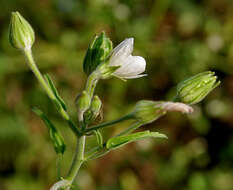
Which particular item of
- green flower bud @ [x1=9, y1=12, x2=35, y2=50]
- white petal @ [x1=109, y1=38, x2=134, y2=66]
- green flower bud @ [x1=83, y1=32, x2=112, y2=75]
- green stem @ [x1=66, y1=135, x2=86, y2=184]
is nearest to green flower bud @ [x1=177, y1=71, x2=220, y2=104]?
white petal @ [x1=109, y1=38, x2=134, y2=66]

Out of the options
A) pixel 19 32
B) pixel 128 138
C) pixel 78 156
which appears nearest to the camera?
pixel 128 138

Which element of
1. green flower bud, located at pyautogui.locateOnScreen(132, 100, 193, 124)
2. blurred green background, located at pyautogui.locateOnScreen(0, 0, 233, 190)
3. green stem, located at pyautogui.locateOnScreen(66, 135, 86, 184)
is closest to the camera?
green flower bud, located at pyautogui.locateOnScreen(132, 100, 193, 124)

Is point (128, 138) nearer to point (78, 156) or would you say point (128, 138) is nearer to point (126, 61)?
point (78, 156)

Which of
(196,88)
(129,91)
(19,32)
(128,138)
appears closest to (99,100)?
(128,138)

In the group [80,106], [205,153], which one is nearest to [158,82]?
[205,153]

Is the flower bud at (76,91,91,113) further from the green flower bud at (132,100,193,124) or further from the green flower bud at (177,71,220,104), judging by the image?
the green flower bud at (177,71,220,104)
